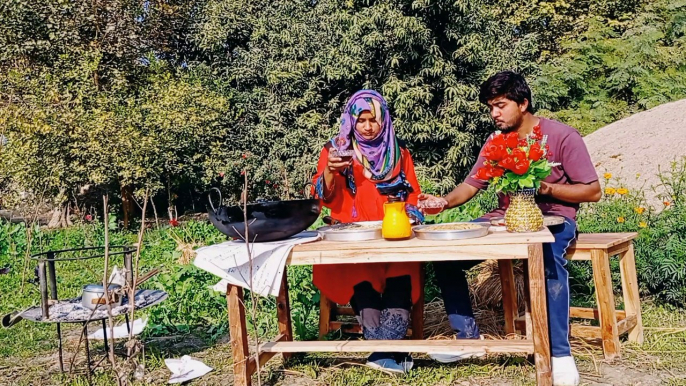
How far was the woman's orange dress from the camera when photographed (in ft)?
10.2

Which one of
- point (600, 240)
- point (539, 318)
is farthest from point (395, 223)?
point (600, 240)

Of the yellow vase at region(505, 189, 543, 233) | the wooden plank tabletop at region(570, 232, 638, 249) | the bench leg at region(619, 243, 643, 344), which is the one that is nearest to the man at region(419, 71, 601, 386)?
the wooden plank tabletop at region(570, 232, 638, 249)

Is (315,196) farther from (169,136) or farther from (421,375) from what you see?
(169,136)

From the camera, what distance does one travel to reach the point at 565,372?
2.77 meters

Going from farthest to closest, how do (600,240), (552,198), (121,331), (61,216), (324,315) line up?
(61,216) < (121,331) < (324,315) < (600,240) < (552,198)

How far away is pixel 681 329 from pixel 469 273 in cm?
138

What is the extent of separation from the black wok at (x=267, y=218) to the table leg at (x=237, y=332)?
0.26 m

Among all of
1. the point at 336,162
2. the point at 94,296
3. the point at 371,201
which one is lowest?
the point at 94,296

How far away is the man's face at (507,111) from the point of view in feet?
9.83

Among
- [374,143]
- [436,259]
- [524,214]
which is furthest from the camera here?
[374,143]

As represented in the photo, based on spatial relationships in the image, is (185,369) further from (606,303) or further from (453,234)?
(606,303)

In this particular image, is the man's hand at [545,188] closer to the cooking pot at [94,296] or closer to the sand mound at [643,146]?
the cooking pot at [94,296]

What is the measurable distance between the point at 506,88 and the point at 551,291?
37.6 inches

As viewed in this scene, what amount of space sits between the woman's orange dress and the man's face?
1.91 feet
